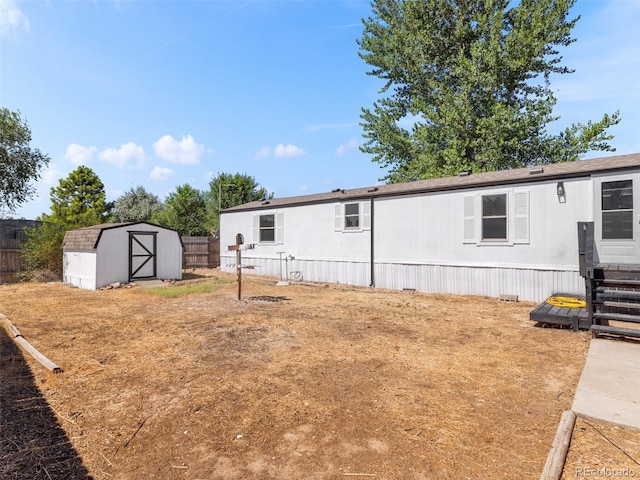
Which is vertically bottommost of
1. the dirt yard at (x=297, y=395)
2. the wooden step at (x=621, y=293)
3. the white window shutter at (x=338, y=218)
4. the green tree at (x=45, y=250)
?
the dirt yard at (x=297, y=395)

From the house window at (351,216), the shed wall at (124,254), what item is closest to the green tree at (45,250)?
the shed wall at (124,254)

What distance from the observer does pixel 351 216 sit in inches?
541

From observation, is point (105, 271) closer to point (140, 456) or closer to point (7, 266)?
point (7, 266)

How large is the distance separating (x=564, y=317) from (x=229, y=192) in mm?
34081

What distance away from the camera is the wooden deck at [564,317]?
619 centimetres

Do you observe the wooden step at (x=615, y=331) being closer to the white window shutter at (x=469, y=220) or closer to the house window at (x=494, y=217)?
the house window at (x=494, y=217)

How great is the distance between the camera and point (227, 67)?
36.2 ft

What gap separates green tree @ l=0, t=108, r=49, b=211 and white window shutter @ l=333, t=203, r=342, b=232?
58.9ft

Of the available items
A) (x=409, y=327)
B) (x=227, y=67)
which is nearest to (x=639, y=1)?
(x=409, y=327)

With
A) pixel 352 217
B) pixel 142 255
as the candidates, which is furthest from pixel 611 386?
pixel 142 255

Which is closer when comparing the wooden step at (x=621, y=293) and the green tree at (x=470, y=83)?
the wooden step at (x=621, y=293)

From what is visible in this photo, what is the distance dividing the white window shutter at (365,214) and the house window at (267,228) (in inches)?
199

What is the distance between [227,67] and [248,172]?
27.5m

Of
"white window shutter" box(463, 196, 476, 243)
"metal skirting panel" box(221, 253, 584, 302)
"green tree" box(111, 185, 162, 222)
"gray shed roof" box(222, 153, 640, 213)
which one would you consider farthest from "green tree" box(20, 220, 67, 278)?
"white window shutter" box(463, 196, 476, 243)
